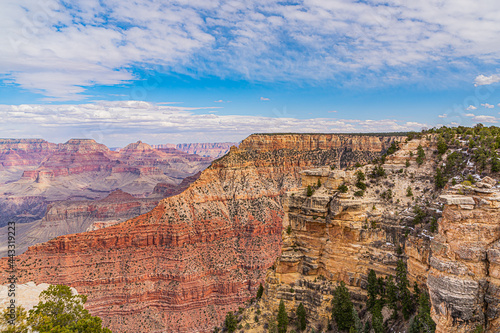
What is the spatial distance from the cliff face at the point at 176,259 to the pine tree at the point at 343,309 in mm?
44665

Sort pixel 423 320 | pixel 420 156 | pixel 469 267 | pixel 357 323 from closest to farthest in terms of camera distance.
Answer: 1. pixel 469 267
2. pixel 423 320
3. pixel 357 323
4. pixel 420 156

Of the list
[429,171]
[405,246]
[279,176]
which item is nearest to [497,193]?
[405,246]

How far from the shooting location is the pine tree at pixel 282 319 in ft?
122

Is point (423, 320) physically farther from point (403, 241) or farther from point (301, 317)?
point (301, 317)

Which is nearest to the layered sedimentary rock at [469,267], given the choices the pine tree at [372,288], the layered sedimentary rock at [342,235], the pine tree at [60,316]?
the layered sedimentary rock at [342,235]

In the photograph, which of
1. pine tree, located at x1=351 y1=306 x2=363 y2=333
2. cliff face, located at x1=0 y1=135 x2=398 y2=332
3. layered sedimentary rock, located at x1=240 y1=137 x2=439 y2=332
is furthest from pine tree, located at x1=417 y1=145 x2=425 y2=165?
cliff face, located at x1=0 y1=135 x2=398 y2=332

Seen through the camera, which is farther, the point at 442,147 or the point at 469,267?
the point at 442,147

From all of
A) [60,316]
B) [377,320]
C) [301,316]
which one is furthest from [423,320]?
[60,316]

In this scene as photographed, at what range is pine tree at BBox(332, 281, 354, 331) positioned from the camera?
33594 mm

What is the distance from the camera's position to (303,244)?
40750mm

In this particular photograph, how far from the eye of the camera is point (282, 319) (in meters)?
37.3

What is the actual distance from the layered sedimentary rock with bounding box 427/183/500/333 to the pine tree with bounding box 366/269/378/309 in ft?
33.6

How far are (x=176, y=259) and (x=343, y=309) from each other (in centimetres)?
Answer: 5602

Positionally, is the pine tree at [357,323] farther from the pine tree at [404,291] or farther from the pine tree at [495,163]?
the pine tree at [495,163]
